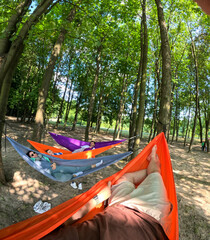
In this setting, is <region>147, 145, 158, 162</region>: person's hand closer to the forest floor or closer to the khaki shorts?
the khaki shorts

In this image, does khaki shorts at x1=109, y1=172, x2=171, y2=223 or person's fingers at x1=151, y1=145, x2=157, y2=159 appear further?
person's fingers at x1=151, y1=145, x2=157, y2=159

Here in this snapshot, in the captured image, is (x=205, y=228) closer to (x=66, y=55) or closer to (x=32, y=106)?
(x=32, y=106)

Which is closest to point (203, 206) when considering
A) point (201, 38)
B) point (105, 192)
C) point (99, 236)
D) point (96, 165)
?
point (96, 165)

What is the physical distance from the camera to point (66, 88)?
11906 millimetres

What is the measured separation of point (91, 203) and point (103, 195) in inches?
6.4

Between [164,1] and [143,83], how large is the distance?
15.1ft

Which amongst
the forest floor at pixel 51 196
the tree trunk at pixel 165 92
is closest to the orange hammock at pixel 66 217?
the tree trunk at pixel 165 92

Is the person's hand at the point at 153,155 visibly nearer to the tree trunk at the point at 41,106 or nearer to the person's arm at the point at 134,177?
the person's arm at the point at 134,177

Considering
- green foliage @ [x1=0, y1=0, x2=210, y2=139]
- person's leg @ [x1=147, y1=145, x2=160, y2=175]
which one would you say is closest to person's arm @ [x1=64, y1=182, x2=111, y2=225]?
person's leg @ [x1=147, y1=145, x2=160, y2=175]

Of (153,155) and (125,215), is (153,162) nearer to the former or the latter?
(153,155)

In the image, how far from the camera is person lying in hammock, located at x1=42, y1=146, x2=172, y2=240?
101cm

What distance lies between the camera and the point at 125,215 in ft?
3.80

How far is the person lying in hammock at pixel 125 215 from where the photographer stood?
101 cm

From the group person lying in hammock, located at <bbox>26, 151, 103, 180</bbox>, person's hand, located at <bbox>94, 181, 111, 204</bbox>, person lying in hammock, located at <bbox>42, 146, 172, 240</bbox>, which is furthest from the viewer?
person lying in hammock, located at <bbox>26, 151, 103, 180</bbox>
